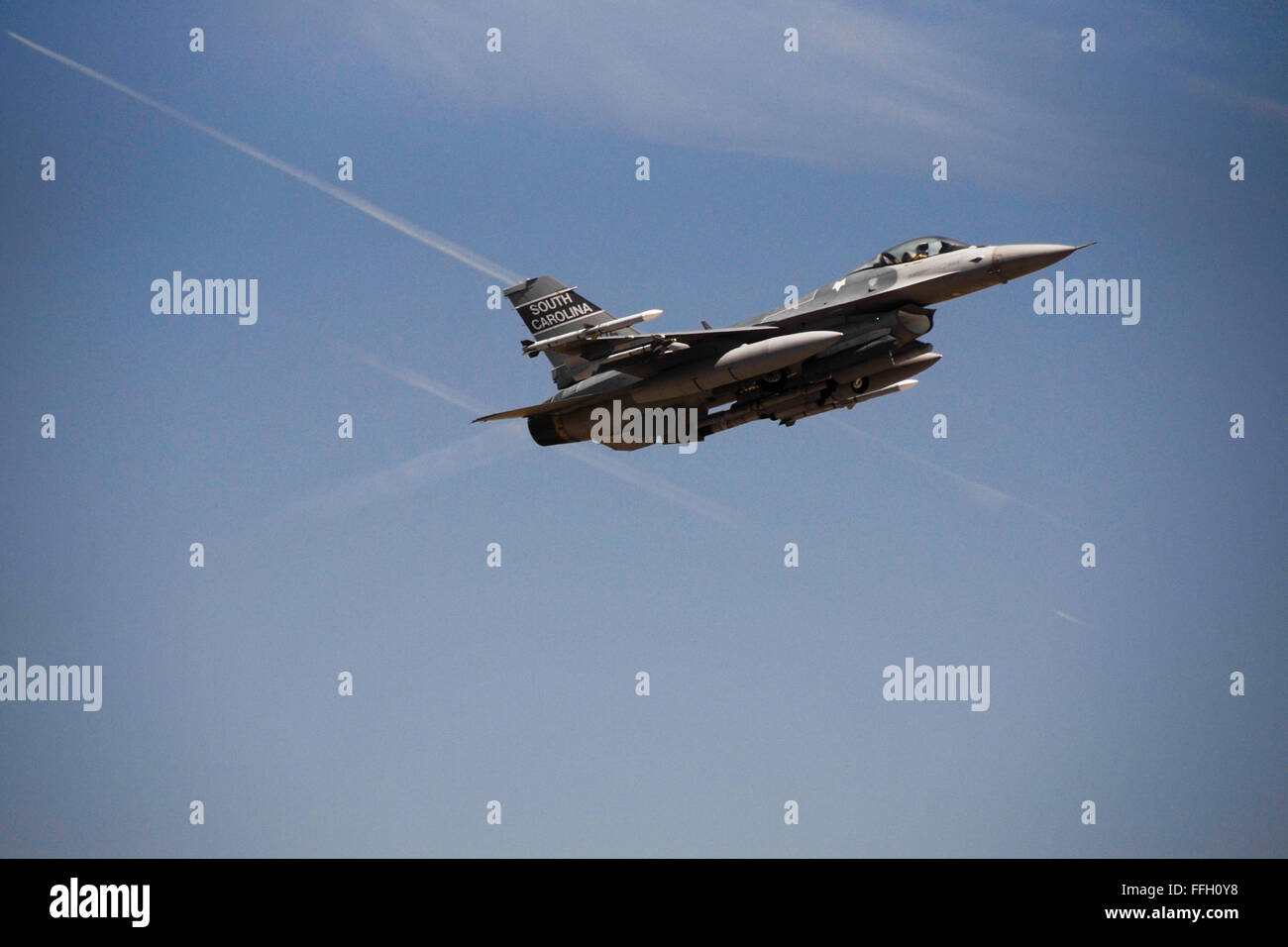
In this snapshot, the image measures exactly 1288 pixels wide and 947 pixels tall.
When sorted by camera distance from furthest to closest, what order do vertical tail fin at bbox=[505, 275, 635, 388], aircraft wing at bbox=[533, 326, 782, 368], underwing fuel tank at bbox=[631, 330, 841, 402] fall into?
vertical tail fin at bbox=[505, 275, 635, 388], aircraft wing at bbox=[533, 326, 782, 368], underwing fuel tank at bbox=[631, 330, 841, 402]

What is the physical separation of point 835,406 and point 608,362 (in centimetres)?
489

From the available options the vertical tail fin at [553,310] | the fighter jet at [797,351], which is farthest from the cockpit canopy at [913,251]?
Result: the vertical tail fin at [553,310]

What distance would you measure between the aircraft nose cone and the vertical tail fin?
8.92 meters

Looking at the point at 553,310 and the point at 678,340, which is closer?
the point at 678,340

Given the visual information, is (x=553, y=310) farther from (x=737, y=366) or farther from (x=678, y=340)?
(x=737, y=366)

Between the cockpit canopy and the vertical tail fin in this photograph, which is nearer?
the cockpit canopy

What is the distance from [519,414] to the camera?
132ft

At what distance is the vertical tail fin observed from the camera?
41312 millimetres

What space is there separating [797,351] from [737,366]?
1386 mm

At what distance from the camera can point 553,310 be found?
4184 cm

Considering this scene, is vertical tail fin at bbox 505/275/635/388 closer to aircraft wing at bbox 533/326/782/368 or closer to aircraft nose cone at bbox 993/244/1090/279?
aircraft wing at bbox 533/326/782/368

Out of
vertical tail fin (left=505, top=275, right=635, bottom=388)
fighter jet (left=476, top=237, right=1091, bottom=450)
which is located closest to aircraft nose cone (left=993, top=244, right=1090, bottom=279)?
fighter jet (left=476, top=237, right=1091, bottom=450)

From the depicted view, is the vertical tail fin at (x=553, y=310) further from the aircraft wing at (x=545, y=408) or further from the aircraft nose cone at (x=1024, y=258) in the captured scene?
the aircraft nose cone at (x=1024, y=258)

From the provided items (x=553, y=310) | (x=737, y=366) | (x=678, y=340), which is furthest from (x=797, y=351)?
(x=553, y=310)
